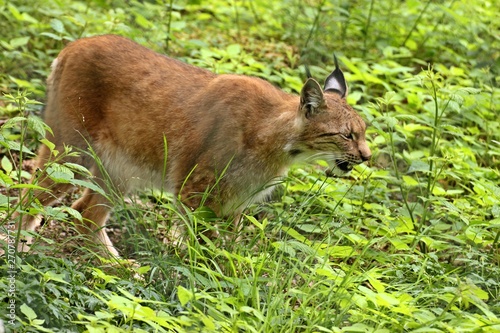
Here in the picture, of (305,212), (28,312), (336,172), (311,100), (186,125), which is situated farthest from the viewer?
(186,125)

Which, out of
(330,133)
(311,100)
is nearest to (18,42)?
(311,100)

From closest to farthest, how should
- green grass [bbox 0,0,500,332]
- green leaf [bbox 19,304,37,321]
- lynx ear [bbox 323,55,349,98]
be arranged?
green leaf [bbox 19,304,37,321], green grass [bbox 0,0,500,332], lynx ear [bbox 323,55,349,98]

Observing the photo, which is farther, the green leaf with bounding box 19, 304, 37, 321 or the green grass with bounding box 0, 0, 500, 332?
the green grass with bounding box 0, 0, 500, 332

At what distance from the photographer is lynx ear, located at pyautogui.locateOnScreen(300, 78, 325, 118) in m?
6.33

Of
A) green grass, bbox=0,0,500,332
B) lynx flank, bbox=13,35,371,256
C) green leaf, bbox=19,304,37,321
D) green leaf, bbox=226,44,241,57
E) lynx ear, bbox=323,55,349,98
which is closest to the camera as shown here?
green leaf, bbox=19,304,37,321

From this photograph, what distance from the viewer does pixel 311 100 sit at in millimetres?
6387

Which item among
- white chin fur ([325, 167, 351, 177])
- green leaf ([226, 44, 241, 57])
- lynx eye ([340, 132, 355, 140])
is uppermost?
lynx eye ([340, 132, 355, 140])

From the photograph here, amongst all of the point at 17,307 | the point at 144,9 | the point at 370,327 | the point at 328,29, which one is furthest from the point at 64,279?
the point at 328,29

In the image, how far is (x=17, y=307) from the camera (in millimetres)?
4695

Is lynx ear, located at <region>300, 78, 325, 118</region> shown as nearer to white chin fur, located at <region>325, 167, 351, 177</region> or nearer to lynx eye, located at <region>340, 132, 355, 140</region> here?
lynx eye, located at <region>340, 132, 355, 140</region>

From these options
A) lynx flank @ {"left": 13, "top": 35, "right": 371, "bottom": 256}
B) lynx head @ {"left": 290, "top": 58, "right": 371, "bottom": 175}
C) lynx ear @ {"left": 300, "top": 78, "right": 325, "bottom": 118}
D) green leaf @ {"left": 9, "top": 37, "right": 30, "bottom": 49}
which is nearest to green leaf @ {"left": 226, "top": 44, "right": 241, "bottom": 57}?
lynx flank @ {"left": 13, "top": 35, "right": 371, "bottom": 256}

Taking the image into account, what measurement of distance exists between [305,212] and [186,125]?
4.51ft

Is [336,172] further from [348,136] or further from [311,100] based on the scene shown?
[311,100]

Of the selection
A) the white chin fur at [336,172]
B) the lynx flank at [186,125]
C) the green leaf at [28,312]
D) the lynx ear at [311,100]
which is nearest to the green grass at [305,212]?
the green leaf at [28,312]
